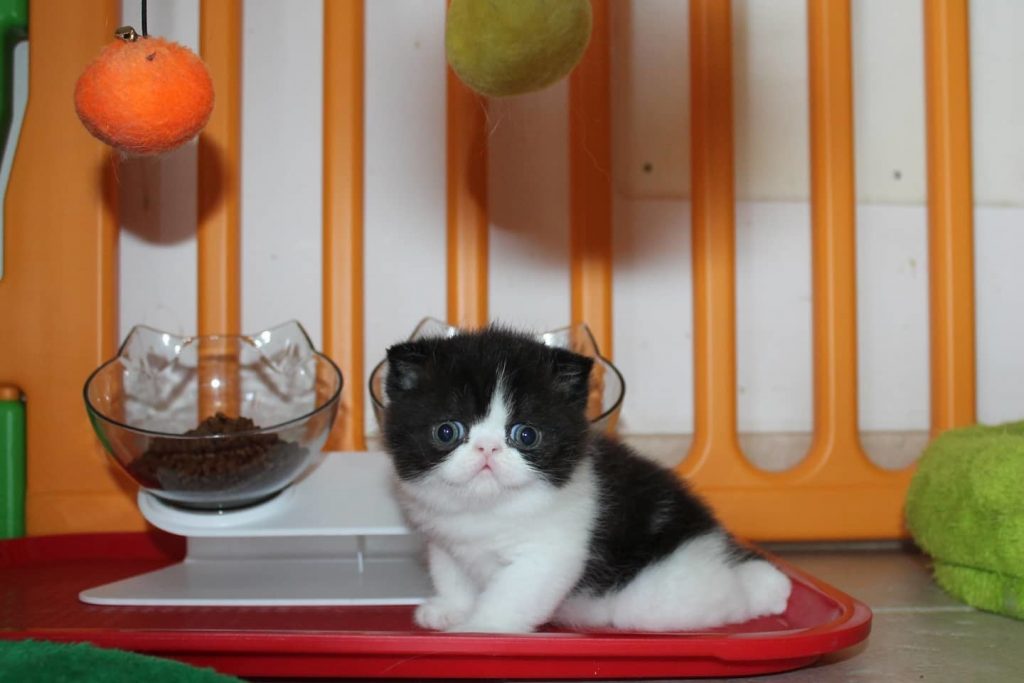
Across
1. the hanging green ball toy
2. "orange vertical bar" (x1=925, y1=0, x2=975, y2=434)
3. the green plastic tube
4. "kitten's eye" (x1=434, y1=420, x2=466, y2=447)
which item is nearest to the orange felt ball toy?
the hanging green ball toy

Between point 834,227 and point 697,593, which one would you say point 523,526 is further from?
point 834,227

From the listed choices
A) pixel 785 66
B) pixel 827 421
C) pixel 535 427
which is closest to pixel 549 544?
pixel 535 427

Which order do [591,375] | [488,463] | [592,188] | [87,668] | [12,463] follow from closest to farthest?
[87,668] < [488,463] < [591,375] < [12,463] < [592,188]

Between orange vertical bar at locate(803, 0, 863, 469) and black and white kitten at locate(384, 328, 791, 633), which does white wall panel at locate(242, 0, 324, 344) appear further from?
orange vertical bar at locate(803, 0, 863, 469)

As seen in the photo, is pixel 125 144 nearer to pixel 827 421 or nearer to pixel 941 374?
pixel 827 421

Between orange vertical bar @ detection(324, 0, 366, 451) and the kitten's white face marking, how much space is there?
0.52m

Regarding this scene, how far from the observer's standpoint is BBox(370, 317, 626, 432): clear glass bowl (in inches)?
56.6

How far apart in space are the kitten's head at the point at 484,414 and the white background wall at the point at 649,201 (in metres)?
0.45

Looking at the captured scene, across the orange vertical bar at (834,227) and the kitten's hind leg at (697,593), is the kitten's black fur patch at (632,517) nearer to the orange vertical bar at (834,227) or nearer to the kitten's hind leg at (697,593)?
the kitten's hind leg at (697,593)

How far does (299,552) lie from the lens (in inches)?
61.7

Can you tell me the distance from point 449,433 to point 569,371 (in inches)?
6.7

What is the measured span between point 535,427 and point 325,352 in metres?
0.57

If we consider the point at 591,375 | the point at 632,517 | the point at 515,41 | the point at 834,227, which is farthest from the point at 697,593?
the point at 834,227

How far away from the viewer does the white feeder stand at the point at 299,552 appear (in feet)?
4.21
